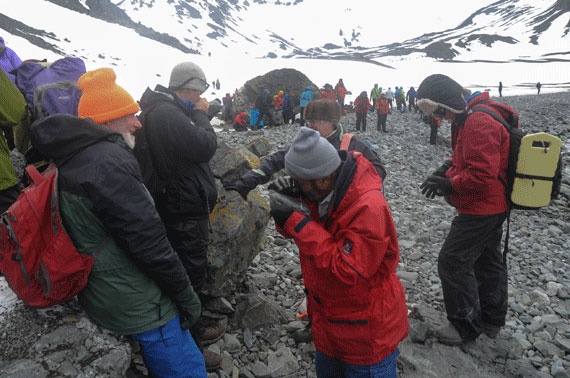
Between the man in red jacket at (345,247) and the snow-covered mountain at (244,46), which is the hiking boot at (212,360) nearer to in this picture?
the man in red jacket at (345,247)

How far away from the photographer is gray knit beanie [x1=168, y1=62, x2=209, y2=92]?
10.6ft

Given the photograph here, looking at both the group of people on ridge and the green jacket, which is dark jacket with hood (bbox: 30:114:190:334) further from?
the green jacket

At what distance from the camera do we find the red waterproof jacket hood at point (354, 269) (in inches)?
85.6

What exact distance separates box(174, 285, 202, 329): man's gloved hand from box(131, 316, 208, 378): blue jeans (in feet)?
0.16

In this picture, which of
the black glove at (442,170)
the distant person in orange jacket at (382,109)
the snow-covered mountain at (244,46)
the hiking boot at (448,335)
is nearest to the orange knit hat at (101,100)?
the black glove at (442,170)

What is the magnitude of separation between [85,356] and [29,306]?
509 millimetres

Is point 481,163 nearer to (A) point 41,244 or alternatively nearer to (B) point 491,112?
(B) point 491,112

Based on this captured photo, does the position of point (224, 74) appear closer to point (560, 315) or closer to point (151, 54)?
point (151, 54)

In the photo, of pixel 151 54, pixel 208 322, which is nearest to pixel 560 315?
pixel 208 322

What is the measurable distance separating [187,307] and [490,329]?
10.9 ft

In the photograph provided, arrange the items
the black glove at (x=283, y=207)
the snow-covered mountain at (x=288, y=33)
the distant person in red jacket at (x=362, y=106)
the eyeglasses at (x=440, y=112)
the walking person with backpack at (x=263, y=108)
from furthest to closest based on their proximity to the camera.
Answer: the snow-covered mountain at (x=288, y=33)
the walking person with backpack at (x=263, y=108)
the distant person in red jacket at (x=362, y=106)
the eyeglasses at (x=440, y=112)
the black glove at (x=283, y=207)

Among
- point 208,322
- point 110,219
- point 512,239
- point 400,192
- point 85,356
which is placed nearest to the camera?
point 110,219

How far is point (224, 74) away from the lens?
7588 centimetres

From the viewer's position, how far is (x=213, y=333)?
12.1ft
